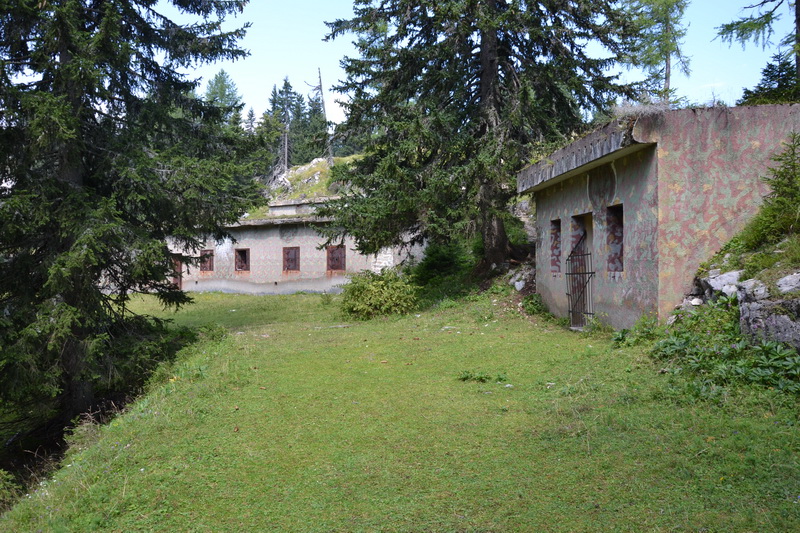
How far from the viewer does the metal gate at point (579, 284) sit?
1141 centimetres

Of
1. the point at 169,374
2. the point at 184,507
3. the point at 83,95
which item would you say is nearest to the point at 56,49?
the point at 83,95

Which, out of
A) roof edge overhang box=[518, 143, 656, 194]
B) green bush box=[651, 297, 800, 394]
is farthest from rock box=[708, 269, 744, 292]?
roof edge overhang box=[518, 143, 656, 194]

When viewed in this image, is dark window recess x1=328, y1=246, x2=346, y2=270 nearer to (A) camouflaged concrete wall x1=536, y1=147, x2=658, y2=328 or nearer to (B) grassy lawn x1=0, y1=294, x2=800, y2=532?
(A) camouflaged concrete wall x1=536, y1=147, x2=658, y2=328

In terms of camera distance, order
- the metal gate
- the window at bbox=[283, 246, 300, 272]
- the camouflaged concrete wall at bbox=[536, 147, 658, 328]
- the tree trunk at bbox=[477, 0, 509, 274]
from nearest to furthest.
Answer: the camouflaged concrete wall at bbox=[536, 147, 658, 328], the metal gate, the tree trunk at bbox=[477, 0, 509, 274], the window at bbox=[283, 246, 300, 272]

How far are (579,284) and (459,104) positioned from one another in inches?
329

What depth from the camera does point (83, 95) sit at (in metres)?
11.4

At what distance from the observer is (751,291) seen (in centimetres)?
695

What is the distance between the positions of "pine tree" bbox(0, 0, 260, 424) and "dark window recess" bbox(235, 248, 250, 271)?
1424 cm

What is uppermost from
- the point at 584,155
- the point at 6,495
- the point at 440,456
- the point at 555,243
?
the point at 584,155

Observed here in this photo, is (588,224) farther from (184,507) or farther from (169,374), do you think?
(184,507)

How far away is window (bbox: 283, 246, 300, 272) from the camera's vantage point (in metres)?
26.3

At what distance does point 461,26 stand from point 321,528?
14197 mm

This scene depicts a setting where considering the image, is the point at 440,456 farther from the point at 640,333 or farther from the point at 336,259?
the point at 336,259

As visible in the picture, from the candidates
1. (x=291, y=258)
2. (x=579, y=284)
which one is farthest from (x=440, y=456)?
(x=291, y=258)
